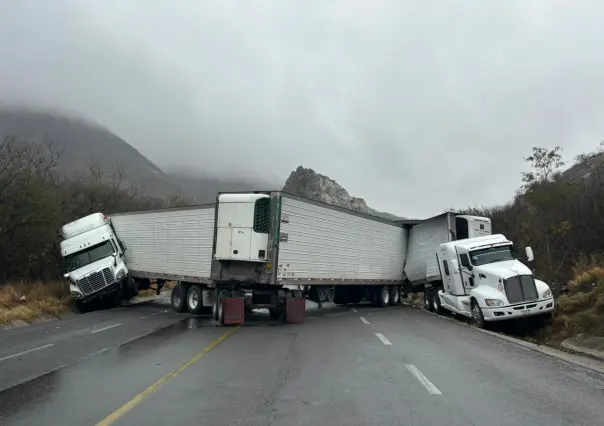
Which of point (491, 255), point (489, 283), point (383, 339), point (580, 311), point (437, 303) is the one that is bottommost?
point (383, 339)

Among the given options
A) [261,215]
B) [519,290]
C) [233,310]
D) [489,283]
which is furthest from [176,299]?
[519,290]

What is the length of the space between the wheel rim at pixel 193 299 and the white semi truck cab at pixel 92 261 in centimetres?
465

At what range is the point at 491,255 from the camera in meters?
18.8

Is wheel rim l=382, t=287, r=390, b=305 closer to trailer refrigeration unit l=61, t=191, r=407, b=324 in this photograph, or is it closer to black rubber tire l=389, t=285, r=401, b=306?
trailer refrigeration unit l=61, t=191, r=407, b=324

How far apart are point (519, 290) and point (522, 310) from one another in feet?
2.04

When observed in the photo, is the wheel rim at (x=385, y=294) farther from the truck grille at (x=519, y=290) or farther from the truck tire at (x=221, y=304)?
the truck tire at (x=221, y=304)

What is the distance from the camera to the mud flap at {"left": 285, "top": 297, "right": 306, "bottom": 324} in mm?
17781

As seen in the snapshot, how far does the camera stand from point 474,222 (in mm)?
25000

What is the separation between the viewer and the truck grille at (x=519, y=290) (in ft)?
53.6

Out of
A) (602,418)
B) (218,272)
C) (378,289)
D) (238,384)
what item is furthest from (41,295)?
(602,418)

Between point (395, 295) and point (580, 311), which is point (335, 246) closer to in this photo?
point (580, 311)

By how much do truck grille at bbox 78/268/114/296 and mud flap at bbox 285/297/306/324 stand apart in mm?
10175

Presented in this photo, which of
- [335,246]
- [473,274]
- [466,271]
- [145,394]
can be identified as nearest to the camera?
[145,394]

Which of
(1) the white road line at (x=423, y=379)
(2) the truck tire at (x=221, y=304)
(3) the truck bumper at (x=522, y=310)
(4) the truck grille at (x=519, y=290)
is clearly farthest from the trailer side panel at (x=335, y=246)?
(1) the white road line at (x=423, y=379)
